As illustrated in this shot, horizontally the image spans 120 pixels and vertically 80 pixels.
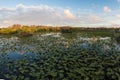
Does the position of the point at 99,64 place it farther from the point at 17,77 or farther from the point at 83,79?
the point at 17,77

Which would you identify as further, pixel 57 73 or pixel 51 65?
pixel 51 65

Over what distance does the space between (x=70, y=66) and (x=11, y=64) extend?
291cm

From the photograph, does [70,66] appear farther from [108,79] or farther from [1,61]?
[1,61]

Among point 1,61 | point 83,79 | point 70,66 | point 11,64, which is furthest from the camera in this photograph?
point 1,61

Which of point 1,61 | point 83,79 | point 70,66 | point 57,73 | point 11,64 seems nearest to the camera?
point 83,79

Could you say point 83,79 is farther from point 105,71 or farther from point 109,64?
point 109,64

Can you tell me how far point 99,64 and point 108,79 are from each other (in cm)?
176

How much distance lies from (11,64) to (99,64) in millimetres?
4190

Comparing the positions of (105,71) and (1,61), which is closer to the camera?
(105,71)

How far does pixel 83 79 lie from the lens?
8.27 m

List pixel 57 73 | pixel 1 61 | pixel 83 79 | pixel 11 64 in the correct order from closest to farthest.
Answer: pixel 83 79, pixel 57 73, pixel 11 64, pixel 1 61

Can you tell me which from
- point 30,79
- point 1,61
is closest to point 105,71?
point 30,79

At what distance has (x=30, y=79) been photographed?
27.5ft

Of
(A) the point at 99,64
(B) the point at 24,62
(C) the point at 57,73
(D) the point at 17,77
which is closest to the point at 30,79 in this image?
(D) the point at 17,77
